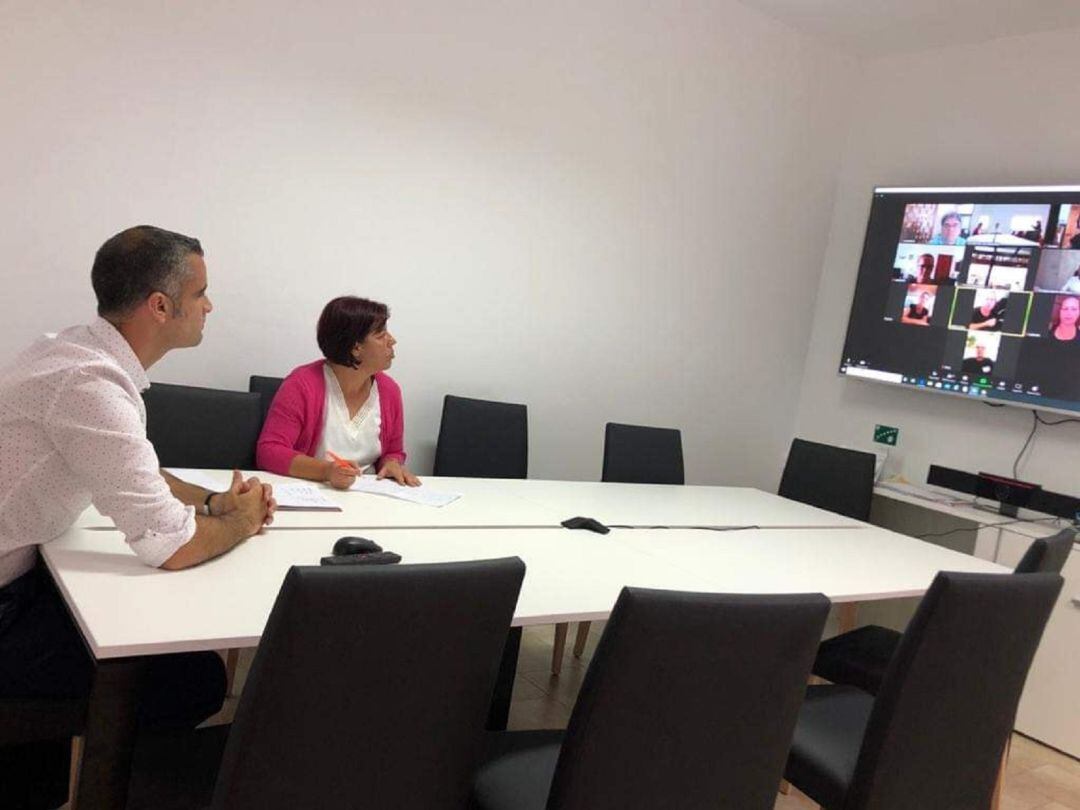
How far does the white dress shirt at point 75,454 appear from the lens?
5.46ft

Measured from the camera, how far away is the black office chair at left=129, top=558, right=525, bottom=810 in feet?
4.26

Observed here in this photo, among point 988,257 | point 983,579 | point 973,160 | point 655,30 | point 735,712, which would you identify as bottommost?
point 735,712

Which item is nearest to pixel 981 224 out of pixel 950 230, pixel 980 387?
pixel 950 230

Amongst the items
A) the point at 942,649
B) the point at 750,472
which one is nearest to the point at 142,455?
the point at 942,649

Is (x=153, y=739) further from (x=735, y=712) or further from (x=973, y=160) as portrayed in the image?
(x=973, y=160)

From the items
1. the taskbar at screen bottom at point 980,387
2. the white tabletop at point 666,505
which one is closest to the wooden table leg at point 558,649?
the white tabletop at point 666,505

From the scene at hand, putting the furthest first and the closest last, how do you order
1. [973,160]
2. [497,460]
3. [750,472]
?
1. [750,472]
2. [973,160]
3. [497,460]

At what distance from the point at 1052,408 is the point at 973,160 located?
52.5 inches

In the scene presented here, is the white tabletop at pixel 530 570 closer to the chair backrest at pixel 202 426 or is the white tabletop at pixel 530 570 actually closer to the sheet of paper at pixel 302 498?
the sheet of paper at pixel 302 498

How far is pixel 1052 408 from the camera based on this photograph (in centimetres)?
397

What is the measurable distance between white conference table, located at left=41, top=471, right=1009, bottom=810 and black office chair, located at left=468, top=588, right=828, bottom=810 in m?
0.34

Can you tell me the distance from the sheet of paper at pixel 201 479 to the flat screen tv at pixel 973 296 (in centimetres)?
335

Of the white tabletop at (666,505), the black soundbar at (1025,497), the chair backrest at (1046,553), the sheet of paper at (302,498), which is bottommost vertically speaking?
the white tabletop at (666,505)

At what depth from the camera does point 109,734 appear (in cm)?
146
